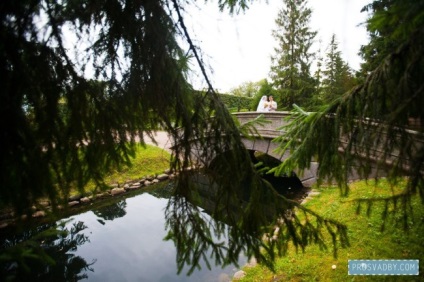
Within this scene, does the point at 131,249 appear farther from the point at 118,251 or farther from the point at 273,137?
the point at 273,137

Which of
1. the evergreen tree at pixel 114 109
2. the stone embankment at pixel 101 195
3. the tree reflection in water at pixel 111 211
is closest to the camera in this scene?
the evergreen tree at pixel 114 109

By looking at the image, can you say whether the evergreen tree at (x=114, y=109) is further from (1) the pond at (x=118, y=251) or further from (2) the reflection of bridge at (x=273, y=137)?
(2) the reflection of bridge at (x=273, y=137)

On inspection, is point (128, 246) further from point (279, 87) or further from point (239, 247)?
point (279, 87)

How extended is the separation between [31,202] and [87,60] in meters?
1.03

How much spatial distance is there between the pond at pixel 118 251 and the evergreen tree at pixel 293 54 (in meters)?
13.2

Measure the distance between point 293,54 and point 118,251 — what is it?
16.8m

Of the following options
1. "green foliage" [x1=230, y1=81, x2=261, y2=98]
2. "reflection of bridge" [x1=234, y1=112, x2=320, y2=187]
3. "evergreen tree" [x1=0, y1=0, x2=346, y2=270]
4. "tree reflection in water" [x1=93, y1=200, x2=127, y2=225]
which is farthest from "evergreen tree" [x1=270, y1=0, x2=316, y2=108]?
"green foliage" [x1=230, y1=81, x2=261, y2=98]

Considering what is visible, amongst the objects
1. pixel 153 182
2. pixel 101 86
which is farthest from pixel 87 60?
pixel 153 182

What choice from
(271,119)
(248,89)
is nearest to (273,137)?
(271,119)

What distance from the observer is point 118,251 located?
7094mm

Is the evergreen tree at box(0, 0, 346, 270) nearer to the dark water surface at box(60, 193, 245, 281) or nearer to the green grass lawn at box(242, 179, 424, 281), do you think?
the green grass lawn at box(242, 179, 424, 281)

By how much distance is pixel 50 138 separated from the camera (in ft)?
5.12

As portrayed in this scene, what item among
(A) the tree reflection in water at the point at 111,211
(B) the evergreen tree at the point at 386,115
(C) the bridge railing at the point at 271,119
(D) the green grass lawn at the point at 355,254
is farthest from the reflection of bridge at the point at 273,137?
(B) the evergreen tree at the point at 386,115

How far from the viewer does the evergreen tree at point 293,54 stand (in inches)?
707
